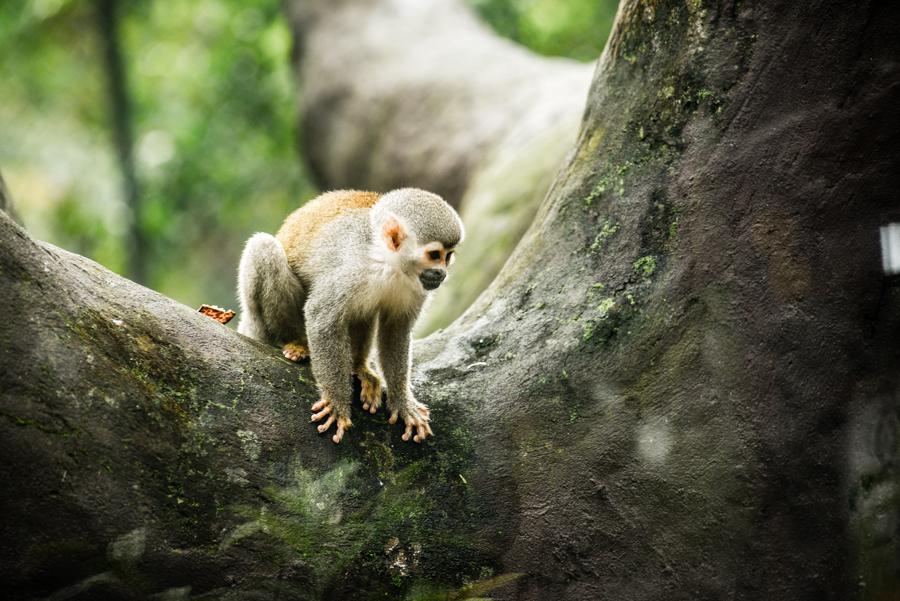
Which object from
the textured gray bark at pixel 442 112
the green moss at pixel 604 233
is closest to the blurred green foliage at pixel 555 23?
the textured gray bark at pixel 442 112

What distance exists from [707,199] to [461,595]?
1979 mm

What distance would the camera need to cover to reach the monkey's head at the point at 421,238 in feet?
13.4

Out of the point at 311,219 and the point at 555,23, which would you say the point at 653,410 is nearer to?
the point at 311,219

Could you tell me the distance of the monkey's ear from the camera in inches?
163

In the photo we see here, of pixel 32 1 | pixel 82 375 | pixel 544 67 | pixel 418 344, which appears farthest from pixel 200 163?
pixel 82 375

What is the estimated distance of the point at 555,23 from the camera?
36.9ft

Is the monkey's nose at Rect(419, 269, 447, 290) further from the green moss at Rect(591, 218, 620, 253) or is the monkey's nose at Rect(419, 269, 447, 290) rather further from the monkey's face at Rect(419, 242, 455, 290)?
the green moss at Rect(591, 218, 620, 253)

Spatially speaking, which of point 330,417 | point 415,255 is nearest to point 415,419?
point 330,417

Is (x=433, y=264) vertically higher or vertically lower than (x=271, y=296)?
lower

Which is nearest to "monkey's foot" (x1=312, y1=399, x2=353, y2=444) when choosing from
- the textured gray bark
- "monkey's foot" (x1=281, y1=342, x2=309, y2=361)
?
"monkey's foot" (x1=281, y1=342, x2=309, y2=361)

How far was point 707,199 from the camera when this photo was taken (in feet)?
12.6

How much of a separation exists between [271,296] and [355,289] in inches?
19.5

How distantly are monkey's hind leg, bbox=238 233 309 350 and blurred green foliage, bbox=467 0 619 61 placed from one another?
679 centimetres

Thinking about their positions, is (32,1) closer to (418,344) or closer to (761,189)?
(418,344)
